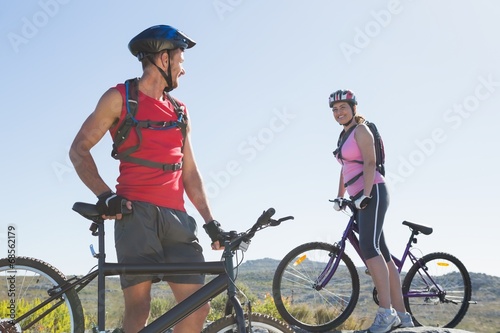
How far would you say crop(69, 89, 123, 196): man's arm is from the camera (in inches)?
146

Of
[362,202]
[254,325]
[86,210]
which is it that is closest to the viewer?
[254,325]

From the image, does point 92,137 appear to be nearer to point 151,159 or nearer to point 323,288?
point 151,159

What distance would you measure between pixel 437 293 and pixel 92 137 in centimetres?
584

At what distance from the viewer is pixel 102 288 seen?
3.55 metres

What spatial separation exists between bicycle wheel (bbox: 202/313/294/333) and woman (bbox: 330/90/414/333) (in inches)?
124

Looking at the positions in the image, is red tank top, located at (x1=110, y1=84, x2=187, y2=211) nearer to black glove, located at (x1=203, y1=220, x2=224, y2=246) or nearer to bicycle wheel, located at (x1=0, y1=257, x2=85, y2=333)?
black glove, located at (x1=203, y1=220, x2=224, y2=246)

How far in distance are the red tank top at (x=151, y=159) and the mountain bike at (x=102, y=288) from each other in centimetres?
33

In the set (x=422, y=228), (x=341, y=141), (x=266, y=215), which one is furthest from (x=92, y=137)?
(x=422, y=228)

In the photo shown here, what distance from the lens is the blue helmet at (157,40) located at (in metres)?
3.94

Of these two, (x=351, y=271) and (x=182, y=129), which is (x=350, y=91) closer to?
(x=351, y=271)

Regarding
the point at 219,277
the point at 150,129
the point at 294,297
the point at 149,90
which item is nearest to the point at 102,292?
the point at 219,277

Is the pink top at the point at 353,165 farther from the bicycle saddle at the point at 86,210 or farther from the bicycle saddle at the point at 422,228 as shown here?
the bicycle saddle at the point at 86,210

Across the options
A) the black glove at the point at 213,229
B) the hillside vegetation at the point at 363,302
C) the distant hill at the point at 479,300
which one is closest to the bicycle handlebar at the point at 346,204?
the hillside vegetation at the point at 363,302

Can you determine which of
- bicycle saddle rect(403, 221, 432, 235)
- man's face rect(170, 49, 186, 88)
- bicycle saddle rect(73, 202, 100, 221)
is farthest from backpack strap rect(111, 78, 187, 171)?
bicycle saddle rect(403, 221, 432, 235)
